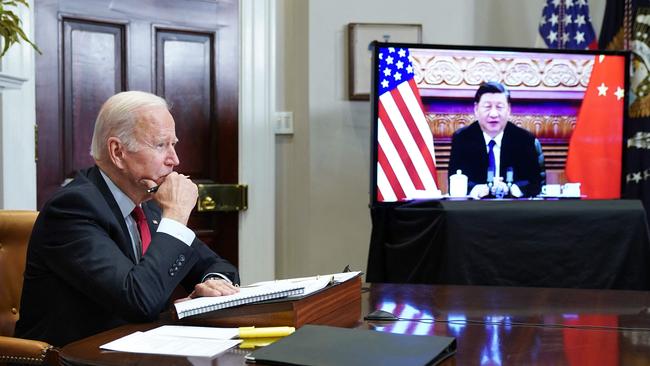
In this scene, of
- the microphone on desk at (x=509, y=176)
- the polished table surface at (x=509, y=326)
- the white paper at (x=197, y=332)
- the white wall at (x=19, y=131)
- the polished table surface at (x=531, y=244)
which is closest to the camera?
the polished table surface at (x=509, y=326)

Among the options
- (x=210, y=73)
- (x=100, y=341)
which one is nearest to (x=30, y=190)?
(x=210, y=73)

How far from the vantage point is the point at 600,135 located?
3514mm

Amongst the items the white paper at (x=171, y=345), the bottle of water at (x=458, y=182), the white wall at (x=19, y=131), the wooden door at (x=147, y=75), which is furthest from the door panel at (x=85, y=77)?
the white paper at (x=171, y=345)

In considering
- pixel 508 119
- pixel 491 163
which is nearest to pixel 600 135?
pixel 508 119

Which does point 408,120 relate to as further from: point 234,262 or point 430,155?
Answer: point 234,262

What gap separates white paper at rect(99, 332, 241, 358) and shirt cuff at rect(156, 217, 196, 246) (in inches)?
13.9

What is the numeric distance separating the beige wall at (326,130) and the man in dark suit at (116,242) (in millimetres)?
1861

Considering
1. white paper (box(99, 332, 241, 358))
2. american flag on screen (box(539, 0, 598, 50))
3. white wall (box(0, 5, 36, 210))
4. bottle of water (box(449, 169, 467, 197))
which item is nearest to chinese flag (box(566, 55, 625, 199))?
american flag on screen (box(539, 0, 598, 50))

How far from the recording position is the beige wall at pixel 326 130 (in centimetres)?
374

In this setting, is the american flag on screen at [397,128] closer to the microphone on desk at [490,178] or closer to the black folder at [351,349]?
the microphone on desk at [490,178]

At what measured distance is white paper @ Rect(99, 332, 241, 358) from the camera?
120 cm

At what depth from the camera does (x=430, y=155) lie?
3.38 m

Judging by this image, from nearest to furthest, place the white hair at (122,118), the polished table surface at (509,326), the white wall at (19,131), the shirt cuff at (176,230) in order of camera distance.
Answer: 1. the polished table surface at (509,326)
2. the shirt cuff at (176,230)
3. the white hair at (122,118)
4. the white wall at (19,131)

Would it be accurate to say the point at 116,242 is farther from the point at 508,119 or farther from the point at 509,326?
the point at 508,119
